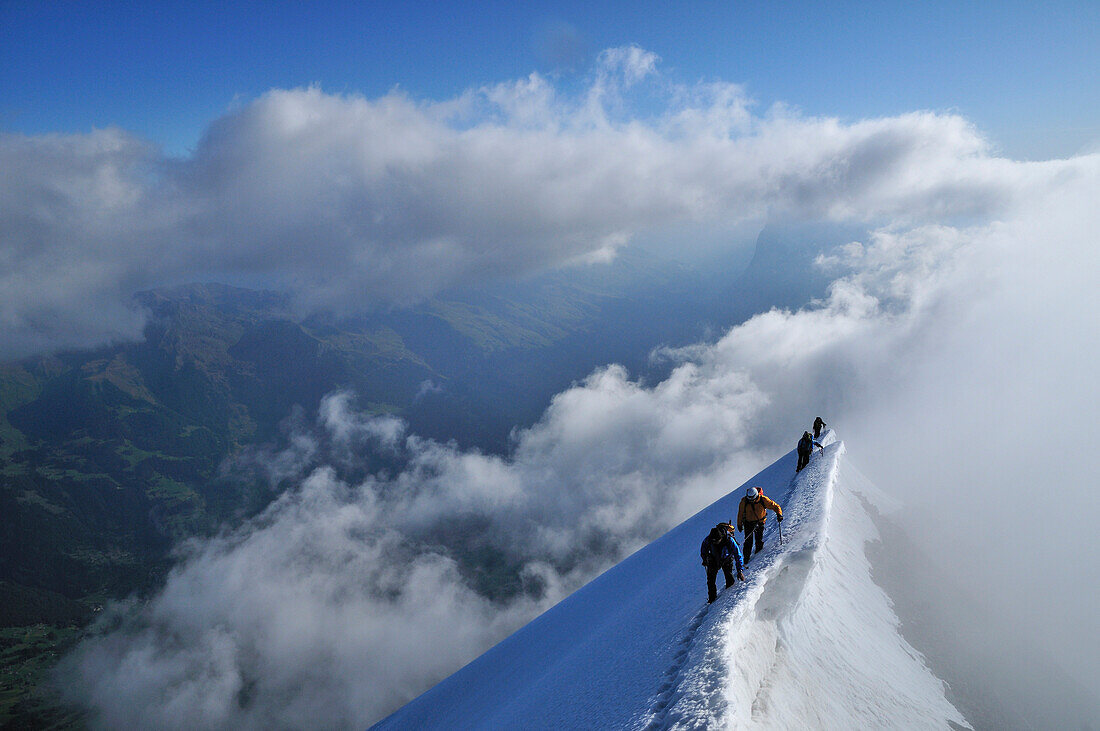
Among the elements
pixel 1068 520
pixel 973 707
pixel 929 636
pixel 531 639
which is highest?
pixel 531 639

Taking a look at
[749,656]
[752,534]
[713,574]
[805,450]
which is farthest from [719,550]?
[805,450]

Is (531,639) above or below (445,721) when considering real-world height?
above

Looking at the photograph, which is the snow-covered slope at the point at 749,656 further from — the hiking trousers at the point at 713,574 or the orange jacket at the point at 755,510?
the orange jacket at the point at 755,510

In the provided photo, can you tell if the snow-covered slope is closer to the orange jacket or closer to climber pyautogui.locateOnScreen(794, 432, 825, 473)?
the orange jacket

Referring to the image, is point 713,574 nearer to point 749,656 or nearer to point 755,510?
point 749,656

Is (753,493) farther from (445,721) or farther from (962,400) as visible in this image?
(962,400)

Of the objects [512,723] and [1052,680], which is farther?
[1052,680]

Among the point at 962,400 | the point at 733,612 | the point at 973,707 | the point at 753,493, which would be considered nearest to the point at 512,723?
the point at 733,612
